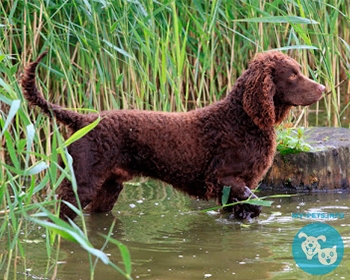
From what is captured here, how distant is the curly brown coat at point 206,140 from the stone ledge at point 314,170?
806mm

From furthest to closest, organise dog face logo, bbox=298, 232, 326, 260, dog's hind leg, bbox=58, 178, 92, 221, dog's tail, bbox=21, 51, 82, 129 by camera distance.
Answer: dog's hind leg, bbox=58, 178, 92, 221
dog's tail, bbox=21, 51, 82, 129
dog face logo, bbox=298, 232, 326, 260

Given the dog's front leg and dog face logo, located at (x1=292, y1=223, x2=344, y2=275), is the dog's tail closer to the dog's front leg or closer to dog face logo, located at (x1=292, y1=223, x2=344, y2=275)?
the dog's front leg

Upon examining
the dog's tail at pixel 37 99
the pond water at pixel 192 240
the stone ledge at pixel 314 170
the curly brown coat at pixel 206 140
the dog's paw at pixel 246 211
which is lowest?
the pond water at pixel 192 240

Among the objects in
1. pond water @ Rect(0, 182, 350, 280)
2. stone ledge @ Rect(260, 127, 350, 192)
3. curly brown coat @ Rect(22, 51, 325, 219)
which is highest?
curly brown coat @ Rect(22, 51, 325, 219)

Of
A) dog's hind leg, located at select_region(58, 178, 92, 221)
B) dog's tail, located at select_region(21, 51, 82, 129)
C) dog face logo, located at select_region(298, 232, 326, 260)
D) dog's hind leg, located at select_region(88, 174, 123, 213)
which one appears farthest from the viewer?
dog's hind leg, located at select_region(88, 174, 123, 213)

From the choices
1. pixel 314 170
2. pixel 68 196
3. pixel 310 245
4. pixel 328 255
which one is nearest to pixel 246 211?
pixel 310 245

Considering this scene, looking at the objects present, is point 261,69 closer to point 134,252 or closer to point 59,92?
point 134,252

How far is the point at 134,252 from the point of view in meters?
4.15

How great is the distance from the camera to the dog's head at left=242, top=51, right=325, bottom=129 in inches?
192

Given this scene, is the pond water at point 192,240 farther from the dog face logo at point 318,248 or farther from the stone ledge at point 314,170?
the stone ledge at point 314,170

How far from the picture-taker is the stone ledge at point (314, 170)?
5.77 m

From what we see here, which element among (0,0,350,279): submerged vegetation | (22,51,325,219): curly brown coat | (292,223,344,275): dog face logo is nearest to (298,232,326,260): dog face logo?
(292,223,344,275): dog face logo

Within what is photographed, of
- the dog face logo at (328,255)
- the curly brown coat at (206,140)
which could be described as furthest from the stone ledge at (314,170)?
the dog face logo at (328,255)

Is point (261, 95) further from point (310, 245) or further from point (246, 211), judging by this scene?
point (310, 245)
